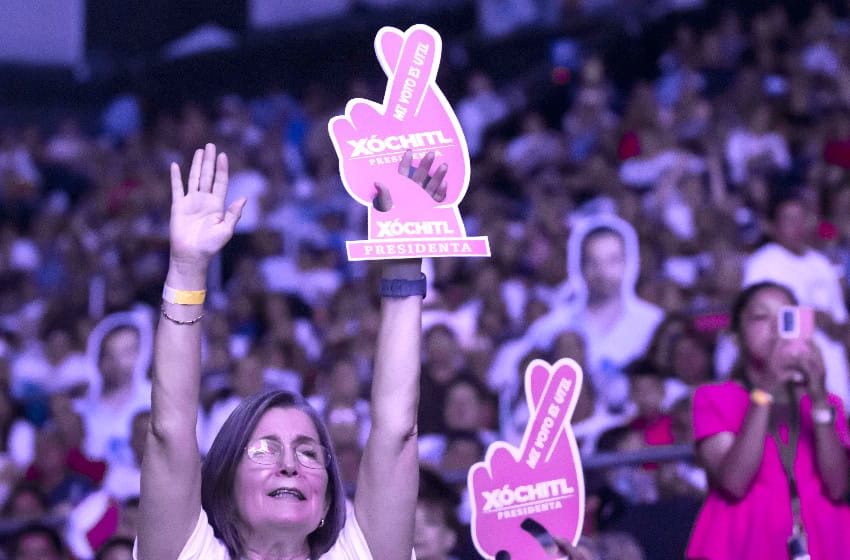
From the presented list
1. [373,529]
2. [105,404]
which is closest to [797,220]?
[105,404]

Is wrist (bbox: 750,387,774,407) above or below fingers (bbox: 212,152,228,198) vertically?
below

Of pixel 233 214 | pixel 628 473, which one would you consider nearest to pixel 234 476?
pixel 233 214

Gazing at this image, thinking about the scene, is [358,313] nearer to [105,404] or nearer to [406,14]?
[105,404]

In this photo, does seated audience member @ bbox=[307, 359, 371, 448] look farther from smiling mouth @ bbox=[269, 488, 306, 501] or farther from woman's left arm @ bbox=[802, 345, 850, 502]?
smiling mouth @ bbox=[269, 488, 306, 501]

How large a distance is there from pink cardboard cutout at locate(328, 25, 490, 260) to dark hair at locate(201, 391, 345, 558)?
→ 31cm

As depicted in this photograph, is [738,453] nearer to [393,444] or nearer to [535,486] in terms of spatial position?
[535,486]

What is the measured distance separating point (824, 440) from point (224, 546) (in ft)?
4.68

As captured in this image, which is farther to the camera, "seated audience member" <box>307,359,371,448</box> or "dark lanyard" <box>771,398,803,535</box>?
"seated audience member" <box>307,359,371,448</box>

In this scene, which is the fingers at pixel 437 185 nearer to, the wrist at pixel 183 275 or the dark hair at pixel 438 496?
the wrist at pixel 183 275

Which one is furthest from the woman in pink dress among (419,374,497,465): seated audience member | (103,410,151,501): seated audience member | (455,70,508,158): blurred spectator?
(455,70,508,158): blurred spectator

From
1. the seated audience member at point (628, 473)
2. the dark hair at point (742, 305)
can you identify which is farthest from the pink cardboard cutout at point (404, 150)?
the seated audience member at point (628, 473)

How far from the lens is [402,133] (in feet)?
9.52

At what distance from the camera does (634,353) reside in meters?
5.42

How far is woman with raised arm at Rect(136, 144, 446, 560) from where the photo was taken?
259cm
